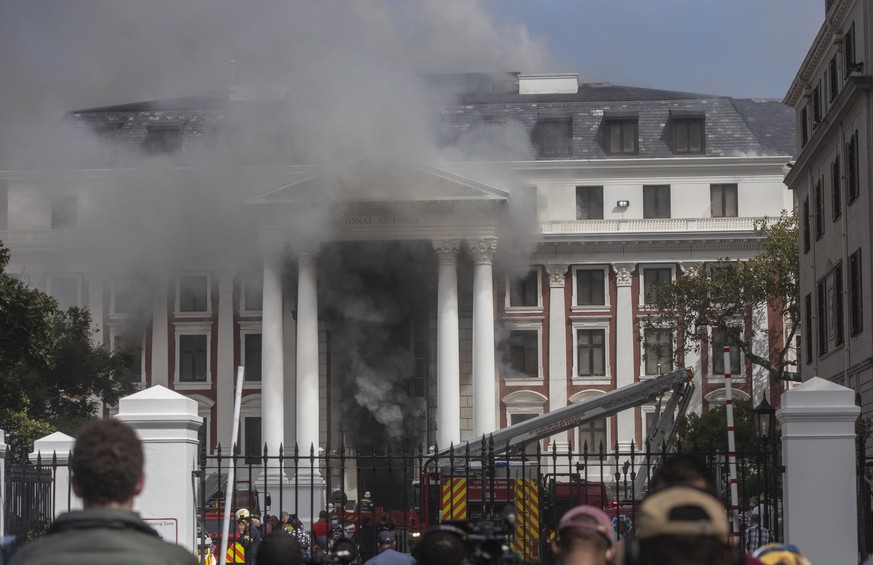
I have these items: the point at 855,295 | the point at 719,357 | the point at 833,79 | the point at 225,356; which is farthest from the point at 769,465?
the point at 225,356

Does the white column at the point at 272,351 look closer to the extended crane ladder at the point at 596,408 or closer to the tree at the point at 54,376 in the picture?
the tree at the point at 54,376

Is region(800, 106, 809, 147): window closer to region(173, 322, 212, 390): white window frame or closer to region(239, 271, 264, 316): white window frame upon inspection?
region(239, 271, 264, 316): white window frame

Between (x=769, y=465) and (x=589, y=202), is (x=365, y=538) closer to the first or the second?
(x=769, y=465)

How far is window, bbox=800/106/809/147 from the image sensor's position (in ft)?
149

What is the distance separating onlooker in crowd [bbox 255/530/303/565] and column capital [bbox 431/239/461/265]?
52026 mm

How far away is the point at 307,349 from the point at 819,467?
148 feet

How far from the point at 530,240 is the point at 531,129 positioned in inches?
200

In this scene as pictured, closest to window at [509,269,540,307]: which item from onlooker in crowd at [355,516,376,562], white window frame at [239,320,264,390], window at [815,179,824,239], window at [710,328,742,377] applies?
window at [710,328,742,377]

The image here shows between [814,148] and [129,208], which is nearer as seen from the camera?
[814,148]

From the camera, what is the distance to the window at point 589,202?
204 ft

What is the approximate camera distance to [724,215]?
2434 inches

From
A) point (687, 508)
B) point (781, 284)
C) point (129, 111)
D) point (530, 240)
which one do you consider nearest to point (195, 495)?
point (687, 508)

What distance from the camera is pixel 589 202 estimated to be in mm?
62312

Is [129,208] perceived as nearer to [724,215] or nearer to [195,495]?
[724,215]
